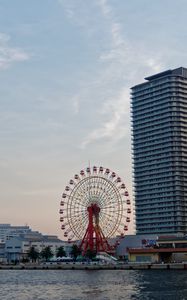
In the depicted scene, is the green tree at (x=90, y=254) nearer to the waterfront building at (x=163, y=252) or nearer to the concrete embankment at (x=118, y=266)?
the concrete embankment at (x=118, y=266)

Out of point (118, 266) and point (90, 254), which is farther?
point (90, 254)

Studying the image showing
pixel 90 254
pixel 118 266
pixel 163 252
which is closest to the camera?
pixel 118 266

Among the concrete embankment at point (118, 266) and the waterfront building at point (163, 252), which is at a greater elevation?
the waterfront building at point (163, 252)

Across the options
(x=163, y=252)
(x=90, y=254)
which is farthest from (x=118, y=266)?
(x=163, y=252)

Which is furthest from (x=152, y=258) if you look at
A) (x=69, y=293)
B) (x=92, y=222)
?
(x=69, y=293)

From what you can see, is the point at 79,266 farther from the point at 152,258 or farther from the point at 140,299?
the point at 140,299

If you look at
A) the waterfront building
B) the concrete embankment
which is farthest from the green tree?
the waterfront building

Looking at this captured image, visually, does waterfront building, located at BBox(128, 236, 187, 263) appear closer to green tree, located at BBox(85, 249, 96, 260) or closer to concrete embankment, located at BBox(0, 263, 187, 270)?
green tree, located at BBox(85, 249, 96, 260)

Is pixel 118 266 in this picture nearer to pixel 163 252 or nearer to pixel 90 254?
pixel 90 254

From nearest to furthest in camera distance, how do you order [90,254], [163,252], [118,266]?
1. [118,266]
2. [163,252]
3. [90,254]

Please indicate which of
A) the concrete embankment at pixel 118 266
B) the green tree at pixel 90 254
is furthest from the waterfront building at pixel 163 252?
the concrete embankment at pixel 118 266

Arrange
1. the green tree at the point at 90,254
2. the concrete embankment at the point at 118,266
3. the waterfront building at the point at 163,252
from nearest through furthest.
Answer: the concrete embankment at the point at 118,266 → the waterfront building at the point at 163,252 → the green tree at the point at 90,254

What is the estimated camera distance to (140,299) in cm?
7500

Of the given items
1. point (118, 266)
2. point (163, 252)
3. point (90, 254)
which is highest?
point (163, 252)
